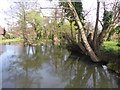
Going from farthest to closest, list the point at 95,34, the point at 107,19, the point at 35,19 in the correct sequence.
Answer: the point at 35,19
the point at 107,19
the point at 95,34

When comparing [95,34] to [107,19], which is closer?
[95,34]

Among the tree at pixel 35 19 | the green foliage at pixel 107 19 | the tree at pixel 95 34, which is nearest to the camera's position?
the tree at pixel 95 34

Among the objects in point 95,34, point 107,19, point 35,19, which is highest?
point 35,19

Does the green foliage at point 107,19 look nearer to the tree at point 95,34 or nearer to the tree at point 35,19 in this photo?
the tree at point 95,34

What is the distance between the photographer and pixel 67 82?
3.68m

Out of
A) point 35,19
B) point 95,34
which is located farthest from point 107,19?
point 35,19

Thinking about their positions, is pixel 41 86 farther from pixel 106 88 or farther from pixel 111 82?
pixel 111 82

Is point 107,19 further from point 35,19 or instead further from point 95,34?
point 35,19

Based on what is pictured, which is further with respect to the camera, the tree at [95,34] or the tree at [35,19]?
the tree at [35,19]

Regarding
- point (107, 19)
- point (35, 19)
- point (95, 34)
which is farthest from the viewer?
point (35, 19)

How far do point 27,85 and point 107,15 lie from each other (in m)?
6.53

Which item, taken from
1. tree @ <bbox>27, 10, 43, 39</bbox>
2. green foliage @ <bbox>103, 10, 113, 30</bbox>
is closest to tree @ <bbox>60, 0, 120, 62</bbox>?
green foliage @ <bbox>103, 10, 113, 30</bbox>

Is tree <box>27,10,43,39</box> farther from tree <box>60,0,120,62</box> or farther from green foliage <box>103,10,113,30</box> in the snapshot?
green foliage <box>103,10,113,30</box>

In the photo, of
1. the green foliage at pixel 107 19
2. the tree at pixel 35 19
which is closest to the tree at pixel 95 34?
the green foliage at pixel 107 19
